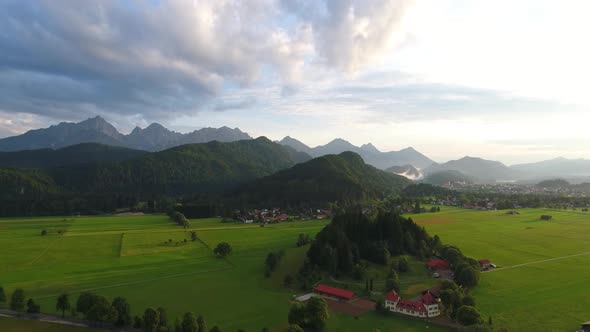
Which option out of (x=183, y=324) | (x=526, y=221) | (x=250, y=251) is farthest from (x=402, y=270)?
(x=526, y=221)

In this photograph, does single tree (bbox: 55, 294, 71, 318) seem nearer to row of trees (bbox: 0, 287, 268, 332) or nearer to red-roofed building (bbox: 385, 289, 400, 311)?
row of trees (bbox: 0, 287, 268, 332)

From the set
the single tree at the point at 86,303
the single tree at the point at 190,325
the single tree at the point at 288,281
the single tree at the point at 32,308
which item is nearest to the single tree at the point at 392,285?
the single tree at the point at 288,281

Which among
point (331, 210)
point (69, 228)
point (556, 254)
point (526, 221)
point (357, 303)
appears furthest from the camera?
point (331, 210)

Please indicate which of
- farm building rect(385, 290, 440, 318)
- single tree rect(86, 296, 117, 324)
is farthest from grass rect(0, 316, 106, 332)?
farm building rect(385, 290, 440, 318)

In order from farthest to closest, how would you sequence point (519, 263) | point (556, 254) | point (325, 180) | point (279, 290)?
1. point (325, 180)
2. point (556, 254)
3. point (519, 263)
4. point (279, 290)

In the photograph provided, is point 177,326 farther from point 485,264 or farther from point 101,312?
point 485,264

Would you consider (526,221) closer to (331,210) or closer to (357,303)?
(331,210)

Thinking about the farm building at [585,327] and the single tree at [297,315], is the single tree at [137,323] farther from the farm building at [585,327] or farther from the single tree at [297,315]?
the farm building at [585,327]
